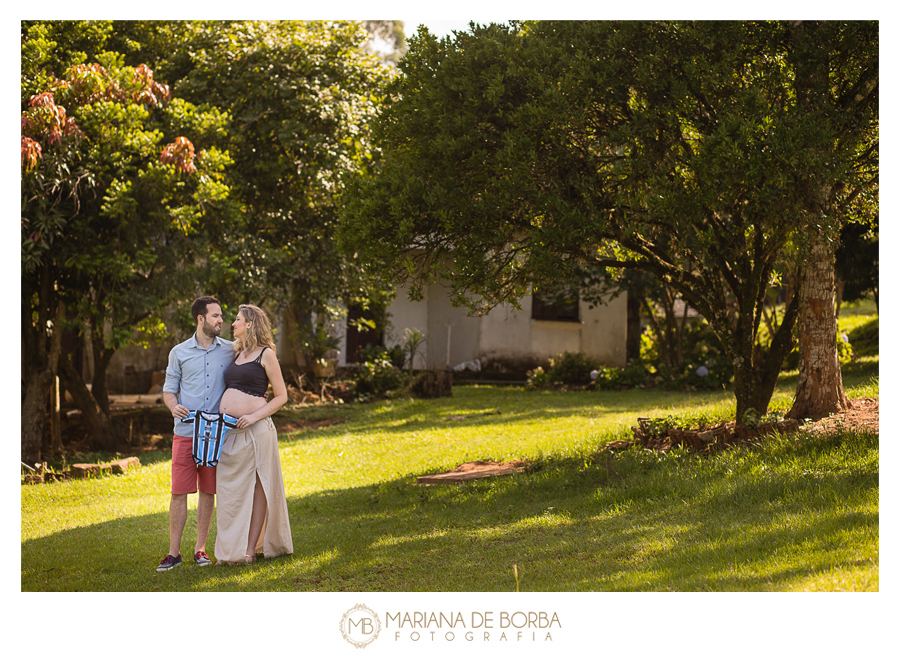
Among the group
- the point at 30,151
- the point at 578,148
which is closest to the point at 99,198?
the point at 30,151

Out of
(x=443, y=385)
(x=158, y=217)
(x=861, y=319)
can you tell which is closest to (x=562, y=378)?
(x=443, y=385)

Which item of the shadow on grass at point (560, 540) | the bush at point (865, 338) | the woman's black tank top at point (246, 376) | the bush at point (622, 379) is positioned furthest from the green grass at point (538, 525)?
the bush at point (865, 338)

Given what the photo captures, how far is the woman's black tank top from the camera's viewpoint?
17.8 ft

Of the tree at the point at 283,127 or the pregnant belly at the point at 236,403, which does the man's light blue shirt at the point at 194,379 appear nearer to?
the pregnant belly at the point at 236,403

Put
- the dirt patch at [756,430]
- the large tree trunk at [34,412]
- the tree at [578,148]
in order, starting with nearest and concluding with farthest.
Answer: the tree at [578,148]
the dirt patch at [756,430]
the large tree trunk at [34,412]

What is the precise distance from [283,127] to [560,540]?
8.62m

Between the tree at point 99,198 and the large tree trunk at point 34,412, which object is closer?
the tree at point 99,198

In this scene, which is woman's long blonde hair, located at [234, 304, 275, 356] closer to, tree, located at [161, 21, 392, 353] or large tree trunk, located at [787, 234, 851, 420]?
large tree trunk, located at [787, 234, 851, 420]

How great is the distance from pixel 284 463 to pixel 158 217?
12.5 feet

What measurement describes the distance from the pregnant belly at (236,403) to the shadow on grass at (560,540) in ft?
3.65

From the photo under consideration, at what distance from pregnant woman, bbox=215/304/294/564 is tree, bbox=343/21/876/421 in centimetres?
194

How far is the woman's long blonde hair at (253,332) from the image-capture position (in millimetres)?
5453

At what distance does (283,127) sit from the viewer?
11.9 metres
